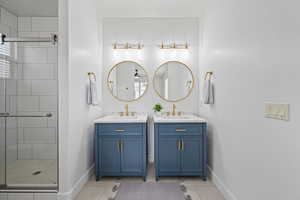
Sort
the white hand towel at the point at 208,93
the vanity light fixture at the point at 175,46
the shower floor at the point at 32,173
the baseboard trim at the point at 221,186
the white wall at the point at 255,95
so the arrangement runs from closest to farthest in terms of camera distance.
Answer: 1. the white wall at the point at 255,95
2. the baseboard trim at the point at 221,186
3. the shower floor at the point at 32,173
4. the white hand towel at the point at 208,93
5. the vanity light fixture at the point at 175,46

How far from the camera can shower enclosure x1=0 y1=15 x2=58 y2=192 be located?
2207 mm

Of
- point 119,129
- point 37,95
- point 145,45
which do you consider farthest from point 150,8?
point 37,95

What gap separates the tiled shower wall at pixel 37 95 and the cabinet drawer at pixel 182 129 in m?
1.48

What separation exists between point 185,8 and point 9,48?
2839 millimetres

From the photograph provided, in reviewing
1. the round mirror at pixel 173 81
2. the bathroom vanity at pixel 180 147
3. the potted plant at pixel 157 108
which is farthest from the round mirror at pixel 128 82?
the bathroom vanity at pixel 180 147

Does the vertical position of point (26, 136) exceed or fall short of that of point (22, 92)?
it falls short

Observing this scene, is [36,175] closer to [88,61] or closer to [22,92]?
[22,92]

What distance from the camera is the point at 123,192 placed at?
2379 millimetres

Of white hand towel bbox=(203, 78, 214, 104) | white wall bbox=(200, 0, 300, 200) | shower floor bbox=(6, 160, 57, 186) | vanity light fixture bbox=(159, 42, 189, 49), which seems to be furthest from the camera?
vanity light fixture bbox=(159, 42, 189, 49)

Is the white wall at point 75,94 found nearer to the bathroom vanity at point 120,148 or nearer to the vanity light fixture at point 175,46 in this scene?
the bathroom vanity at point 120,148

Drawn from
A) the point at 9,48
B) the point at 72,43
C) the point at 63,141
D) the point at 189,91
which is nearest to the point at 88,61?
the point at 72,43

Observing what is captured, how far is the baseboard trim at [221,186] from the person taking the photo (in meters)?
2.05

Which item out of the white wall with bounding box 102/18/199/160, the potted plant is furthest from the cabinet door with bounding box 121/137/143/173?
the white wall with bounding box 102/18/199/160

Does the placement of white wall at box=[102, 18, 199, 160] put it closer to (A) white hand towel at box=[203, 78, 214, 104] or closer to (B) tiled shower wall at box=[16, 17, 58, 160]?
(A) white hand towel at box=[203, 78, 214, 104]
